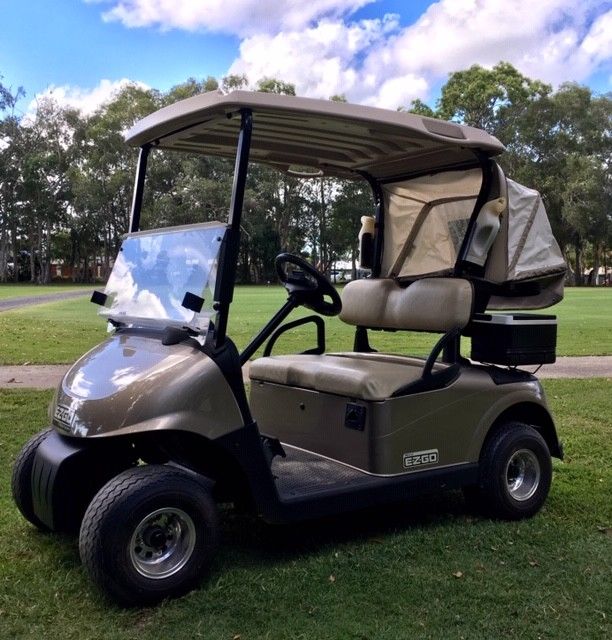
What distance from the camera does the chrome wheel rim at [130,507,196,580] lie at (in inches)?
122

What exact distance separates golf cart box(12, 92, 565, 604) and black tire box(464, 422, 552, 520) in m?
0.01

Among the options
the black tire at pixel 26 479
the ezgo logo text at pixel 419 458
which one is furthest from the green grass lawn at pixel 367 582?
the ezgo logo text at pixel 419 458

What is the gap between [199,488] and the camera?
323 cm

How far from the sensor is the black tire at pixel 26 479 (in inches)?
145

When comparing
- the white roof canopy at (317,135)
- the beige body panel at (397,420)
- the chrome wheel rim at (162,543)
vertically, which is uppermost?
the white roof canopy at (317,135)

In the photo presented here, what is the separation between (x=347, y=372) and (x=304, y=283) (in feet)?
1.78

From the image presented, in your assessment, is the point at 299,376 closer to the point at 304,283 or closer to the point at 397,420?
the point at 304,283

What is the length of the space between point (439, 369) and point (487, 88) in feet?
178

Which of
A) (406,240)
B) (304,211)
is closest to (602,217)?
(304,211)

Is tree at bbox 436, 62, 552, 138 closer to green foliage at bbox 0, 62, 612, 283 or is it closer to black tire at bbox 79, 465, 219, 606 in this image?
green foliage at bbox 0, 62, 612, 283

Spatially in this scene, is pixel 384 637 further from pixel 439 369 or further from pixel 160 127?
pixel 160 127

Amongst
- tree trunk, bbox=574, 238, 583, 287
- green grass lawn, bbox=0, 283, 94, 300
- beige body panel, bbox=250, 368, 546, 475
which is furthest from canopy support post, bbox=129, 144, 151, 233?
tree trunk, bbox=574, 238, 583, 287

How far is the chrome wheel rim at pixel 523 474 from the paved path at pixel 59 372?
4.09 metres

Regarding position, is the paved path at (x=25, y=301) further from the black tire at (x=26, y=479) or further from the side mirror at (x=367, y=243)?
the black tire at (x=26, y=479)
